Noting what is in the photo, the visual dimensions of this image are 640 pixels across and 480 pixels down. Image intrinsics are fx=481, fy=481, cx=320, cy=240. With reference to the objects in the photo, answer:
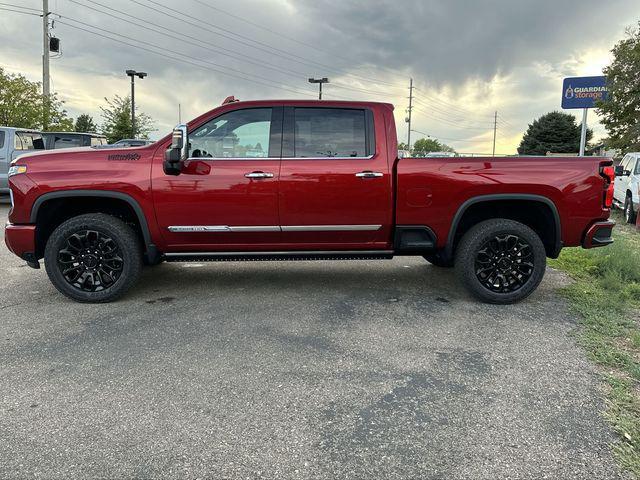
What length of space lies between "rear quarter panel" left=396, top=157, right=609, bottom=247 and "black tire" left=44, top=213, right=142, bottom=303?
2.72 metres

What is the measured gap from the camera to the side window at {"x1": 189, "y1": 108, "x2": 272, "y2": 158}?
4695mm

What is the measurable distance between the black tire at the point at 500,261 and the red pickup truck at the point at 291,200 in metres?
0.01

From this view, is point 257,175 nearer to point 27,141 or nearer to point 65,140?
point 27,141

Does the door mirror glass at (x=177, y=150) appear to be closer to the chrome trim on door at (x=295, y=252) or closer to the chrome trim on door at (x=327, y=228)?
the chrome trim on door at (x=295, y=252)

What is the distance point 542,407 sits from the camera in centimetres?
292

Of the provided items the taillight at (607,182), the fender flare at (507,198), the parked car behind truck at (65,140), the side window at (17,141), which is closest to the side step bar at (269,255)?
the fender flare at (507,198)

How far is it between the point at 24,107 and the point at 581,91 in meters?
22.5

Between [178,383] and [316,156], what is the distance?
2.53 meters

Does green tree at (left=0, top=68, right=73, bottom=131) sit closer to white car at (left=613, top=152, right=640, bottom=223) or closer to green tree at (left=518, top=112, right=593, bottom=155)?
white car at (left=613, top=152, right=640, bottom=223)

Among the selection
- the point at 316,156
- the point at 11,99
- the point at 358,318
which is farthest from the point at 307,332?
the point at 11,99

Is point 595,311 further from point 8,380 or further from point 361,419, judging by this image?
point 8,380

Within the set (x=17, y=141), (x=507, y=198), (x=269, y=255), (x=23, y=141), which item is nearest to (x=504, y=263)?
(x=507, y=198)

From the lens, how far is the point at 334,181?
4648mm

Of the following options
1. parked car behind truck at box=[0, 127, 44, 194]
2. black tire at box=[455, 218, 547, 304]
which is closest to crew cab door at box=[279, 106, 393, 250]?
black tire at box=[455, 218, 547, 304]
